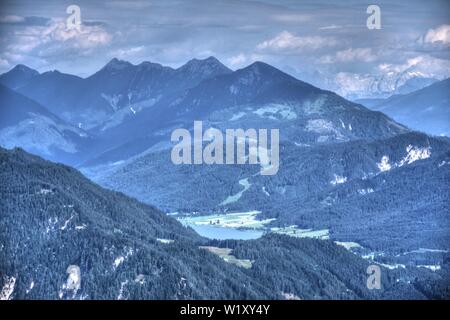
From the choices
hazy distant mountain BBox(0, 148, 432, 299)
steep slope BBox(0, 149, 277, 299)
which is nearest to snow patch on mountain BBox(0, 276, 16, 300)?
hazy distant mountain BBox(0, 148, 432, 299)

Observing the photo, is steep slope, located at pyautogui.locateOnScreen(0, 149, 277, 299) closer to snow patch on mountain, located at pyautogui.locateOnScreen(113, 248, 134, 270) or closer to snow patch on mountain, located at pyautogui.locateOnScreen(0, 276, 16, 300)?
snow patch on mountain, located at pyautogui.locateOnScreen(113, 248, 134, 270)

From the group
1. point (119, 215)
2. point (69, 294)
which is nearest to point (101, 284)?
point (69, 294)

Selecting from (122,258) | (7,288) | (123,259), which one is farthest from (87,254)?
(7,288)

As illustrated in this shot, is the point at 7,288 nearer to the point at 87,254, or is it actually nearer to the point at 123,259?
the point at 87,254

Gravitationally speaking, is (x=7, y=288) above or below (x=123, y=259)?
above

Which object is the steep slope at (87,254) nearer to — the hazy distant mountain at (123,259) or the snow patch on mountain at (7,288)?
the hazy distant mountain at (123,259)

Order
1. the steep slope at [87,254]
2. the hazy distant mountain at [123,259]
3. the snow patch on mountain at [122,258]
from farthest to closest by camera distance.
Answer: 1. the snow patch on mountain at [122,258]
2. the hazy distant mountain at [123,259]
3. the steep slope at [87,254]

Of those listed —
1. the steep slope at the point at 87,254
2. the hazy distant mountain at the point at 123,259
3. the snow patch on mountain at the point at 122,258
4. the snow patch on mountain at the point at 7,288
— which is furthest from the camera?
the snow patch on mountain at the point at 122,258

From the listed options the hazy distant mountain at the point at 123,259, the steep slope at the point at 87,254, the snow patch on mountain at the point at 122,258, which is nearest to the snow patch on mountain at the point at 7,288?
the hazy distant mountain at the point at 123,259
